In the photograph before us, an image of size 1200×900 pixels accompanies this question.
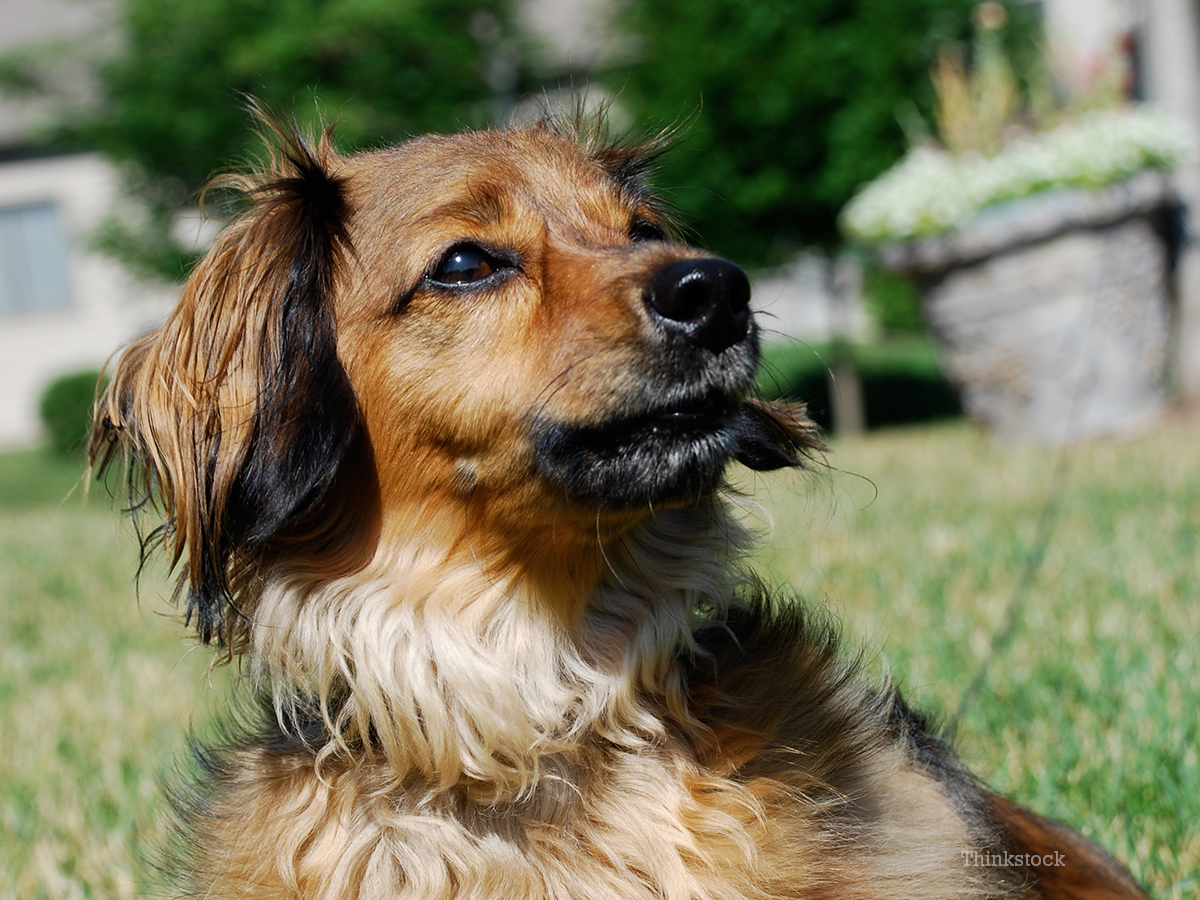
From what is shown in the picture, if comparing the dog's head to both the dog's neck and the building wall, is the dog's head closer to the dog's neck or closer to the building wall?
the dog's neck

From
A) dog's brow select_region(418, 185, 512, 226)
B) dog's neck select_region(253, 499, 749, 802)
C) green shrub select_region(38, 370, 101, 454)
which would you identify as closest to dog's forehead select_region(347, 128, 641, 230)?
dog's brow select_region(418, 185, 512, 226)

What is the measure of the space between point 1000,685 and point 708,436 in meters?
2.44

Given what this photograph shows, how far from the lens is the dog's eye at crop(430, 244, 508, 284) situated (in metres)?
2.38

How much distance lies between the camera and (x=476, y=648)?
238cm

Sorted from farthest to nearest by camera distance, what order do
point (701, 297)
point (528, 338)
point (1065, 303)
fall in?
point (1065, 303) → point (528, 338) → point (701, 297)

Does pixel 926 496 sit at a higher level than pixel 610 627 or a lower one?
lower

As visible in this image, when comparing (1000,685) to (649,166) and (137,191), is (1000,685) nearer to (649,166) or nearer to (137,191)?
(649,166)

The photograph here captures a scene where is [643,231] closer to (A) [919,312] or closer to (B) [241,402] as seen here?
(B) [241,402]

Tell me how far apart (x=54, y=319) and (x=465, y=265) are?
952 inches

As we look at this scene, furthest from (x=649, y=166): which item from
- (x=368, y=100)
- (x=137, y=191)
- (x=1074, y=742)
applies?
(x=137, y=191)

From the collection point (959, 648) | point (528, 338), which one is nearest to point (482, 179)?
point (528, 338)

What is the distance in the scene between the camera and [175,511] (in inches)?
91.9

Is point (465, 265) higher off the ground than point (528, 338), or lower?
higher

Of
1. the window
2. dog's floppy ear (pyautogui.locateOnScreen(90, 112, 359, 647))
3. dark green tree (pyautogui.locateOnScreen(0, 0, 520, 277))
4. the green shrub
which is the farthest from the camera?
the window
